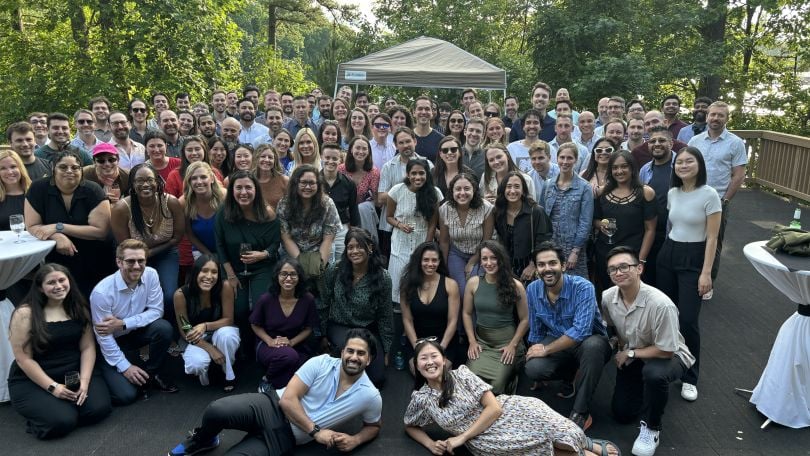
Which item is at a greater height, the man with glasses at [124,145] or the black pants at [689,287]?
the man with glasses at [124,145]

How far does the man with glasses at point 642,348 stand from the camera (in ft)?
12.0

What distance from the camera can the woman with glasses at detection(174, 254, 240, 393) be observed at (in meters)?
4.34

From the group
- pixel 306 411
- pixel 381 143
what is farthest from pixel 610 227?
pixel 381 143

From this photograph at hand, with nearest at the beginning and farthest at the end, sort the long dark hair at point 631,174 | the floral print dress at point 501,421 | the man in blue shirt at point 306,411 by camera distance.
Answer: the floral print dress at point 501,421 → the man in blue shirt at point 306,411 → the long dark hair at point 631,174

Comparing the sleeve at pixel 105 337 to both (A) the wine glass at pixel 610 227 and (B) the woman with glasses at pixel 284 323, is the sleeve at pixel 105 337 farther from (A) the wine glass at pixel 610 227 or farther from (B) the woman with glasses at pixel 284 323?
(A) the wine glass at pixel 610 227

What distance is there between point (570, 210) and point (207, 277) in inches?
109

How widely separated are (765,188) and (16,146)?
36.8 feet

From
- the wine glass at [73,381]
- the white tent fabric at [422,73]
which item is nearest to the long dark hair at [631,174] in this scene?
the wine glass at [73,381]

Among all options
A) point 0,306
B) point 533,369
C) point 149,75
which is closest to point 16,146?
point 0,306

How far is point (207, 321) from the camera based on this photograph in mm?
4473

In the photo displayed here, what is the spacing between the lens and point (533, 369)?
4.06 m

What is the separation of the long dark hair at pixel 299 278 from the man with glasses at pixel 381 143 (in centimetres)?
213

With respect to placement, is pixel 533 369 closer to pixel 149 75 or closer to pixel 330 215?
pixel 330 215

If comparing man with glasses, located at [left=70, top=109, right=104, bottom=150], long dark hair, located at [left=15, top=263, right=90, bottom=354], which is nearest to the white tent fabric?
man with glasses, located at [left=70, top=109, right=104, bottom=150]
